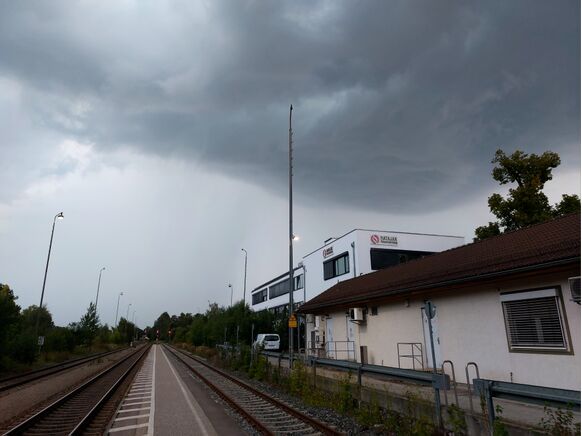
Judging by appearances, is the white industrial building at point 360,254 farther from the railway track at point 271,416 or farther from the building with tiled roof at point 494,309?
the railway track at point 271,416

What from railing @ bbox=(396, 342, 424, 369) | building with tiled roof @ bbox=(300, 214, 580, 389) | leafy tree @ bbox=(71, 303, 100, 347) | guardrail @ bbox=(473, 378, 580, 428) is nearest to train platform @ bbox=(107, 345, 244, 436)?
guardrail @ bbox=(473, 378, 580, 428)

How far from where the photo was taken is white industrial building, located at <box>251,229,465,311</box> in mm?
37656

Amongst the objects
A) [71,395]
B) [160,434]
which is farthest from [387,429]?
[71,395]

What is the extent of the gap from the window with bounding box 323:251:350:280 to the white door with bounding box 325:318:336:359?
14376 mm

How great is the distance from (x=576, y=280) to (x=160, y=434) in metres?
9.99

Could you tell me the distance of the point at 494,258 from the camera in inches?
516

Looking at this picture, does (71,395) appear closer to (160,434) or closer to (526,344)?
(160,434)

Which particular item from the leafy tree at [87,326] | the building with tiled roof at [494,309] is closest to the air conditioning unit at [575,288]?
the building with tiled roof at [494,309]

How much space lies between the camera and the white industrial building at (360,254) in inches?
1483

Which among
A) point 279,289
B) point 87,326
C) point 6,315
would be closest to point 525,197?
point 6,315

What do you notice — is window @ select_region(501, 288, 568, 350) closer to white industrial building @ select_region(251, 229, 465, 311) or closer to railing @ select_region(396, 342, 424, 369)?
railing @ select_region(396, 342, 424, 369)

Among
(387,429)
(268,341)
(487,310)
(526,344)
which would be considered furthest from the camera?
(268,341)

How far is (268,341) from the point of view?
3791 cm

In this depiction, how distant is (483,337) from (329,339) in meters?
12.6
